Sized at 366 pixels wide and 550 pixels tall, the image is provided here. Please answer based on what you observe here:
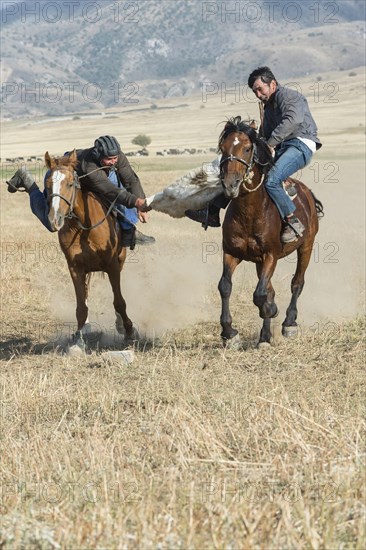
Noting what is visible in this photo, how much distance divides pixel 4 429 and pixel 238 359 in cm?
365

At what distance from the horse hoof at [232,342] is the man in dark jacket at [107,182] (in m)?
1.84

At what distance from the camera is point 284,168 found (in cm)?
1087

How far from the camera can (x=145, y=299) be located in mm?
14648

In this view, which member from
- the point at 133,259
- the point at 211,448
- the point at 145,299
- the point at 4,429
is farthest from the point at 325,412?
the point at 133,259

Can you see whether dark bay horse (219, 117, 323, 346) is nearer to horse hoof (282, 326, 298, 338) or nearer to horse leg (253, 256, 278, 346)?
horse leg (253, 256, 278, 346)

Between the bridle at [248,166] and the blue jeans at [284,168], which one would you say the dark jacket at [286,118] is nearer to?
the blue jeans at [284,168]

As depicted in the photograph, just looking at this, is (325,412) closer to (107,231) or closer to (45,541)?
(45,541)

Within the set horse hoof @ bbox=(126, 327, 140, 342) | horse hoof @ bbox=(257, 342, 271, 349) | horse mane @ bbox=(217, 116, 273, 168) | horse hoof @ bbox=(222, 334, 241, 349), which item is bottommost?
horse hoof @ bbox=(126, 327, 140, 342)

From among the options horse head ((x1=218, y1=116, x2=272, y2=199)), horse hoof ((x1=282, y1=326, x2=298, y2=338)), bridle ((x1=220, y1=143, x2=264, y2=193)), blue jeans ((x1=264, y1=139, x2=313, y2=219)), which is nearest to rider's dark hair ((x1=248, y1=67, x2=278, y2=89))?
blue jeans ((x1=264, y1=139, x2=313, y2=219))

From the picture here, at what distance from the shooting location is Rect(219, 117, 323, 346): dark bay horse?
9695mm

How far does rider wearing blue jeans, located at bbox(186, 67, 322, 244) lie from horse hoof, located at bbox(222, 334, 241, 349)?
4.23ft

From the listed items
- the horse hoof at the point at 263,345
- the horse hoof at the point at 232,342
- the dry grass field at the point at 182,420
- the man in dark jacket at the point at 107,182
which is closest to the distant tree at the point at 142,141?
the dry grass field at the point at 182,420

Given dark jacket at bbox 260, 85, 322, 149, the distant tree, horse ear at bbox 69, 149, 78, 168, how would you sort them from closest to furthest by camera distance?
horse ear at bbox 69, 149, 78, 168
dark jacket at bbox 260, 85, 322, 149
the distant tree

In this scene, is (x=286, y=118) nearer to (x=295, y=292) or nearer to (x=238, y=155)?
(x=238, y=155)
